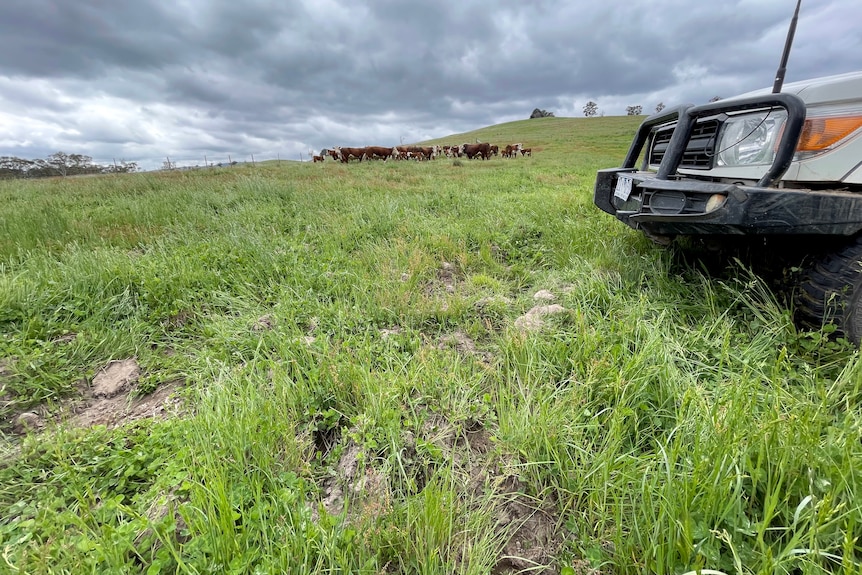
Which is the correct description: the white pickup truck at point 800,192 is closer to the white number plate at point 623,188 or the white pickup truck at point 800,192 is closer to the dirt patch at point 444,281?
the white number plate at point 623,188

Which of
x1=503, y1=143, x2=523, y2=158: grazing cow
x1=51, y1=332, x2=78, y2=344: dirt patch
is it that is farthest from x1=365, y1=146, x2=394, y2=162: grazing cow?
x1=51, y1=332, x2=78, y2=344: dirt patch

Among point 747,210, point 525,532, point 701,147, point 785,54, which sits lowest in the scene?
point 525,532

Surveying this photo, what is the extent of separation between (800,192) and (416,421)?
2.15 meters

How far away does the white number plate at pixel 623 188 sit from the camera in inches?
106

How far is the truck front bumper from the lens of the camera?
1693mm

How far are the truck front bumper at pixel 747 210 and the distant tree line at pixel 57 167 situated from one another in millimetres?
28318

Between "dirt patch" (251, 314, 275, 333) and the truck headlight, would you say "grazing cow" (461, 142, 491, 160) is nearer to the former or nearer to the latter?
the truck headlight

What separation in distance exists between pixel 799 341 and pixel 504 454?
1869 mm

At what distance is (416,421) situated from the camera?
163 centimetres

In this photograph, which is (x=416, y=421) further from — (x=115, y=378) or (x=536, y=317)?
(x=115, y=378)

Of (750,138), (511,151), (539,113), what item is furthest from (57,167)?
(539,113)

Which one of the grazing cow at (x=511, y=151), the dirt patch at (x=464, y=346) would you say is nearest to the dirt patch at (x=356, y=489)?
the dirt patch at (x=464, y=346)

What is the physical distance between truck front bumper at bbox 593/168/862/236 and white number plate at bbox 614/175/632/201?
43cm

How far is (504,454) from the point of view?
4.88 ft
